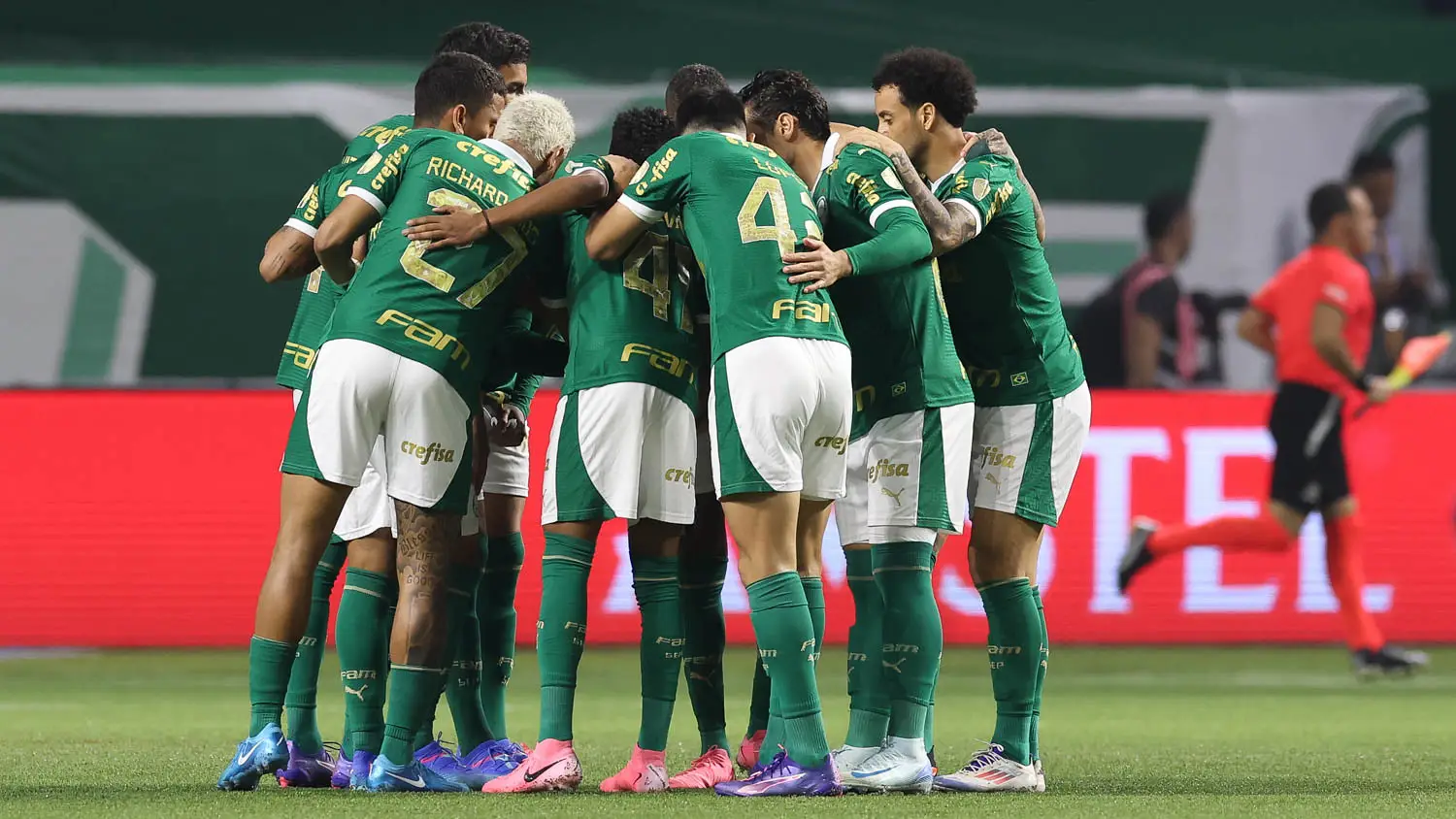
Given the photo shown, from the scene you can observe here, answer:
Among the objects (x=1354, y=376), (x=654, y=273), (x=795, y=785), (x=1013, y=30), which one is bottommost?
(x=795, y=785)

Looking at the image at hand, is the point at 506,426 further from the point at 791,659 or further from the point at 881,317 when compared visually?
the point at 791,659

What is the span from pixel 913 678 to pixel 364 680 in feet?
4.97

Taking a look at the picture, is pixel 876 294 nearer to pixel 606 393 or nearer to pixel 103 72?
Result: pixel 606 393

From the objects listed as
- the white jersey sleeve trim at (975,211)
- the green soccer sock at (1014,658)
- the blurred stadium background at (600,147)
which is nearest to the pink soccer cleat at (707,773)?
the green soccer sock at (1014,658)

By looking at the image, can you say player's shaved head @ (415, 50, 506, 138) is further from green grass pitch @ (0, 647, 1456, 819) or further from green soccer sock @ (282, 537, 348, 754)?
green grass pitch @ (0, 647, 1456, 819)

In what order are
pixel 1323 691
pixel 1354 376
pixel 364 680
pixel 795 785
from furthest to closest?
pixel 1354 376 → pixel 1323 691 → pixel 364 680 → pixel 795 785

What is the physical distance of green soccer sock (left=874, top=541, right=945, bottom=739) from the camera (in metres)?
5.38

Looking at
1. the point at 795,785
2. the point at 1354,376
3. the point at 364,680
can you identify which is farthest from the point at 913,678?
the point at 1354,376

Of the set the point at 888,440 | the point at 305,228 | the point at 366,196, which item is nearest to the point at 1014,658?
the point at 888,440

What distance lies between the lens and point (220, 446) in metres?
10.7

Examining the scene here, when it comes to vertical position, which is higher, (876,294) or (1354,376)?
(1354,376)

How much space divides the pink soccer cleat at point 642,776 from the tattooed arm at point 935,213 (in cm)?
160

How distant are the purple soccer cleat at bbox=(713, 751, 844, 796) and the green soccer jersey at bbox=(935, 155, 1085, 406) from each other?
1.28 metres

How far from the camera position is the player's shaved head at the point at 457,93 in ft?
18.8
